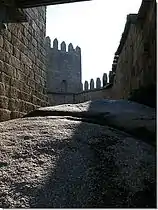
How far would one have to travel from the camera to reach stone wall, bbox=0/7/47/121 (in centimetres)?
485

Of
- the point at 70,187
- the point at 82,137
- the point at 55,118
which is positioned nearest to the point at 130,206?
the point at 70,187

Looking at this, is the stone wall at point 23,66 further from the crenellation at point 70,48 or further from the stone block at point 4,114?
the crenellation at point 70,48

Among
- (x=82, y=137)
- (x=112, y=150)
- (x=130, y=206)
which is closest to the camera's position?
(x=130, y=206)

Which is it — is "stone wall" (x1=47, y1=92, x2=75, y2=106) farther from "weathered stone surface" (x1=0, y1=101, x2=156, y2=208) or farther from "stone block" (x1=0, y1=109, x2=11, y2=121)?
"weathered stone surface" (x1=0, y1=101, x2=156, y2=208)

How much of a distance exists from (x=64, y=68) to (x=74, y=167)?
22.7 metres

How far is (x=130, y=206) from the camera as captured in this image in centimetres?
234

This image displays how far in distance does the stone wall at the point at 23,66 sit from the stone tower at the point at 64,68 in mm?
16353

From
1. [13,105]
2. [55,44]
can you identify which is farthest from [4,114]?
[55,44]

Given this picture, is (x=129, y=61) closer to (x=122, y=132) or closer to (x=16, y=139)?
(x=122, y=132)

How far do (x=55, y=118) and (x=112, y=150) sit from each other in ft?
4.21

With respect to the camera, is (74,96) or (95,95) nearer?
(95,95)

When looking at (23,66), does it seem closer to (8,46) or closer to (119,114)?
(8,46)

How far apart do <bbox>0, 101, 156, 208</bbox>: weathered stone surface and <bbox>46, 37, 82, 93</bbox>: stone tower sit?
2021cm

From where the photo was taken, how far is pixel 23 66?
5.91 metres
